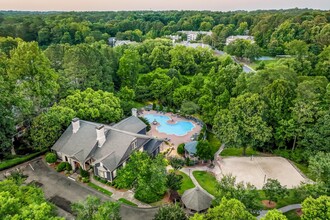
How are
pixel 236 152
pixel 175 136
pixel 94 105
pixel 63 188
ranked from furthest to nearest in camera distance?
pixel 175 136
pixel 94 105
pixel 236 152
pixel 63 188

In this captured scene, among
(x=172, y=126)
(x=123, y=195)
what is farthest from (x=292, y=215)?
(x=172, y=126)

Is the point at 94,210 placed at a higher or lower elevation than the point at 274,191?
higher

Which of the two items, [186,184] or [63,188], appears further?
[186,184]

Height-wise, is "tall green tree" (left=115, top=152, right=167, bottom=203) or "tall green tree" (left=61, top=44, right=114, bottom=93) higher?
"tall green tree" (left=61, top=44, right=114, bottom=93)

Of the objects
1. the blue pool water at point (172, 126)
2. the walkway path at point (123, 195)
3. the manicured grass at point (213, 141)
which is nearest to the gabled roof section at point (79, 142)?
the walkway path at point (123, 195)

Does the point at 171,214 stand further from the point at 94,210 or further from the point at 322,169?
the point at 322,169

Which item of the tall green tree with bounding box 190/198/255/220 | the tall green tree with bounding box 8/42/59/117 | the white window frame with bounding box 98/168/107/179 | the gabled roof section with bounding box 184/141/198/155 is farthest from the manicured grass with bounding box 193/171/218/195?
the tall green tree with bounding box 8/42/59/117

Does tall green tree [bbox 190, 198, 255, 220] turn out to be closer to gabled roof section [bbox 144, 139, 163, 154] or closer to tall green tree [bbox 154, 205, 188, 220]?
tall green tree [bbox 154, 205, 188, 220]
